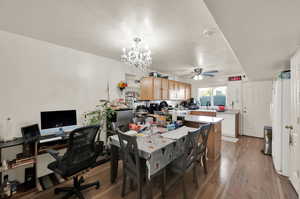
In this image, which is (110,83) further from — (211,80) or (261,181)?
(211,80)

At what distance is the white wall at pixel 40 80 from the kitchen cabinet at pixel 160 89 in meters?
1.33

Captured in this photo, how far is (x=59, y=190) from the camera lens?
1.79m

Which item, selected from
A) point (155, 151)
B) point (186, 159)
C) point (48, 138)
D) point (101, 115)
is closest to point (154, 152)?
point (155, 151)

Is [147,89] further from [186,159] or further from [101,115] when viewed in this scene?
[186,159]

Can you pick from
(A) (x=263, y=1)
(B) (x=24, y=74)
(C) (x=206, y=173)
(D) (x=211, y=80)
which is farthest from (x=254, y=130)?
(B) (x=24, y=74)

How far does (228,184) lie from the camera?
6.64 feet

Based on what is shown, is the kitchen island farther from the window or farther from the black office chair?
the window

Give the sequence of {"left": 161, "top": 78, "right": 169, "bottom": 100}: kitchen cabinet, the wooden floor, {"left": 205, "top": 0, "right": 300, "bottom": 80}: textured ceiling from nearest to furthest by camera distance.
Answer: {"left": 205, "top": 0, "right": 300, "bottom": 80}: textured ceiling, the wooden floor, {"left": 161, "top": 78, "right": 169, "bottom": 100}: kitchen cabinet

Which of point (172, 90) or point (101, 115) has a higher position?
point (172, 90)

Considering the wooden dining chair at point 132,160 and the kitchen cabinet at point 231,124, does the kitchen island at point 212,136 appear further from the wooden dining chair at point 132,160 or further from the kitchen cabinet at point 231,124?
the kitchen cabinet at point 231,124

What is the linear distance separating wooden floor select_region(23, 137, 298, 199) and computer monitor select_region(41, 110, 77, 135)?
99 centimetres

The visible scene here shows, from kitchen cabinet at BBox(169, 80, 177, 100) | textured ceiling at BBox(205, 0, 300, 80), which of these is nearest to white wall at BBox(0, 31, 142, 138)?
kitchen cabinet at BBox(169, 80, 177, 100)

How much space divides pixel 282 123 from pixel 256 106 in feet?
9.02

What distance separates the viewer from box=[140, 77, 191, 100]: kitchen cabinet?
396cm
